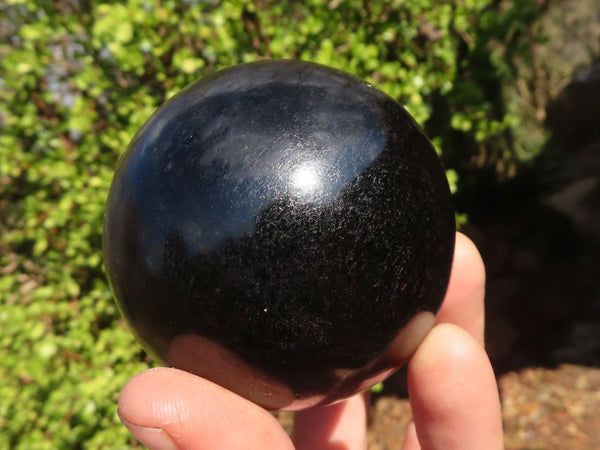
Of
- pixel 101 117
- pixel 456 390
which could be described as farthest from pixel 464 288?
pixel 101 117

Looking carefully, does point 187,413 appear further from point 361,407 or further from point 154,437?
point 361,407

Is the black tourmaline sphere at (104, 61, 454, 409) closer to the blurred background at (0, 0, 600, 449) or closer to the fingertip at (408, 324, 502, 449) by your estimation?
the fingertip at (408, 324, 502, 449)

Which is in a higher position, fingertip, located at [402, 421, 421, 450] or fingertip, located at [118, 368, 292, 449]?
fingertip, located at [118, 368, 292, 449]

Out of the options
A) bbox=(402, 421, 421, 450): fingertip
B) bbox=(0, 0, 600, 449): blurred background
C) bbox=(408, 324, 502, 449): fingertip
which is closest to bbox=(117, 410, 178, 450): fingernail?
bbox=(408, 324, 502, 449): fingertip

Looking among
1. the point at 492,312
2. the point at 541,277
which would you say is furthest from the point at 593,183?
the point at 492,312

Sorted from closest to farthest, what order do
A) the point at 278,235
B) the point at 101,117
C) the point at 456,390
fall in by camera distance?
Answer: 1. the point at 278,235
2. the point at 456,390
3. the point at 101,117

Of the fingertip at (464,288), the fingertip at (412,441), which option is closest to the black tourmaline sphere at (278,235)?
the fingertip at (464,288)
